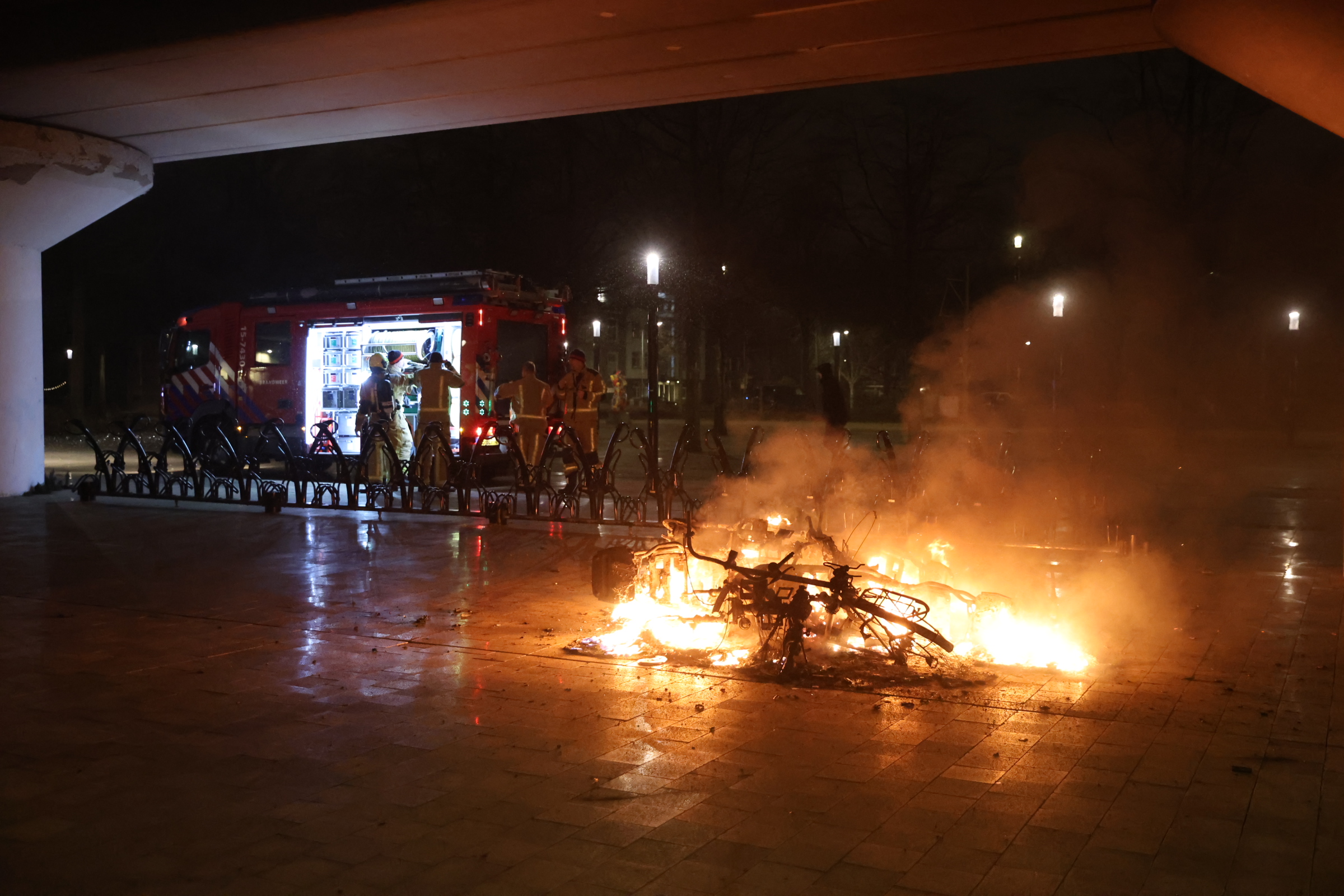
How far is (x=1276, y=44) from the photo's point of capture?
659 cm

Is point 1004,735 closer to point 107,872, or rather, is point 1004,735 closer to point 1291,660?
point 1291,660

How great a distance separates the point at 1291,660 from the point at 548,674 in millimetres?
4626

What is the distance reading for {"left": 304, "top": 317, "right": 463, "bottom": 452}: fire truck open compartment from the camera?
1791 centimetres

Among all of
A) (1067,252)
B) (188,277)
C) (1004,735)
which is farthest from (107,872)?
(188,277)

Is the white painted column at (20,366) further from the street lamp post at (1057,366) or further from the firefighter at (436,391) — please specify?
the street lamp post at (1057,366)

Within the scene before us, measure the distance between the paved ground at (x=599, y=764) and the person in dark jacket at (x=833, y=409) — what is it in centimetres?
417

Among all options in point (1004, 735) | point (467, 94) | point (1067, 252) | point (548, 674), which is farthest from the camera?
point (1067, 252)

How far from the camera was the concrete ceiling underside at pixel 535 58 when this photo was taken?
875 cm

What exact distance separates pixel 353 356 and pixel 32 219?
18.5 ft

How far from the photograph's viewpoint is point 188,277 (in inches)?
1453

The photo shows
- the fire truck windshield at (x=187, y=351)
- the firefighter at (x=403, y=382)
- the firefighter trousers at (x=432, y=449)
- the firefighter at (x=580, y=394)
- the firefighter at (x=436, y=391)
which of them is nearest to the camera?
the firefighter trousers at (x=432, y=449)

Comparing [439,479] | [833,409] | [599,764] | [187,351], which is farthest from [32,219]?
[599,764]

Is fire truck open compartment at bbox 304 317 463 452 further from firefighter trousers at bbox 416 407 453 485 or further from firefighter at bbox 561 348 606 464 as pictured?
firefighter at bbox 561 348 606 464

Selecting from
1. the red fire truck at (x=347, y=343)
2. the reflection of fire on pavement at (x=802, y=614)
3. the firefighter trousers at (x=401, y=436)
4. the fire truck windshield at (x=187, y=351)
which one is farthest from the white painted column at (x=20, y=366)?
the reflection of fire on pavement at (x=802, y=614)
